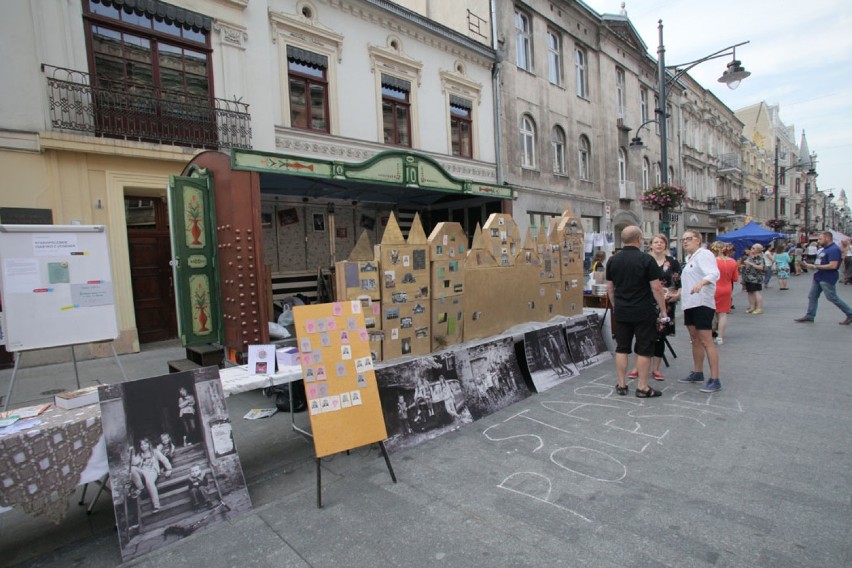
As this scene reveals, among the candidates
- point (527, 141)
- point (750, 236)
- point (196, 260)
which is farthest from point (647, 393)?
point (750, 236)

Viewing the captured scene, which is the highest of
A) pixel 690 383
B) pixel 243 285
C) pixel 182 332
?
pixel 243 285

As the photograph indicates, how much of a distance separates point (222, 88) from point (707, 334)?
9.59m

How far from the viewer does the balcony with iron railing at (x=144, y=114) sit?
24.7 ft

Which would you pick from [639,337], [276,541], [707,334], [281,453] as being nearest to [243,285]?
[281,453]

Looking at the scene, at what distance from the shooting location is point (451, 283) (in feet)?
18.3

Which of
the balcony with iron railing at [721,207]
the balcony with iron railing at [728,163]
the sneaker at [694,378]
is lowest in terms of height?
the sneaker at [694,378]

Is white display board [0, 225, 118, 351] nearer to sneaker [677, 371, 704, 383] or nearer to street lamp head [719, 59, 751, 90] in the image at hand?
A: sneaker [677, 371, 704, 383]

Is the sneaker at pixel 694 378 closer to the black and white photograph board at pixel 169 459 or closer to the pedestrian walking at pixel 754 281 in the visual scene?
the black and white photograph board at pixel 169 459

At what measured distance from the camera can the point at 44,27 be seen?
291 inches

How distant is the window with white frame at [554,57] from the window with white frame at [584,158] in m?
2.80

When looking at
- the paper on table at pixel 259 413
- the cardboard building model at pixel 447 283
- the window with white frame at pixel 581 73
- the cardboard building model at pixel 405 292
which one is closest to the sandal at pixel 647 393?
the cardboard building model at pixel 447 283

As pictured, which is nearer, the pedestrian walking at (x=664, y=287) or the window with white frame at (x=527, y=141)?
the pedestrian walking at (x=664, y=287)

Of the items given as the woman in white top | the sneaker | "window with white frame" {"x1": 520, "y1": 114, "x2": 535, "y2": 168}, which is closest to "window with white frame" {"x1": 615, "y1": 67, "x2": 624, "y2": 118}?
"window with white frame" {"x1": 520, "y1": 114, "x2": 535, "y2": 168}

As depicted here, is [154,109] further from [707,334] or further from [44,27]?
[707,334]
